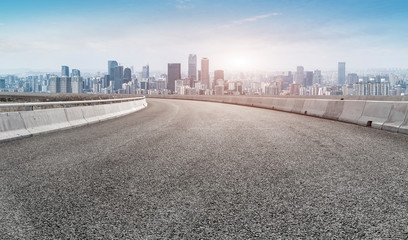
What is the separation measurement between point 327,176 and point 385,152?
3.03 meters

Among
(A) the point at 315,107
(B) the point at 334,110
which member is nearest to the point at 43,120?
(B) the point at 334,110

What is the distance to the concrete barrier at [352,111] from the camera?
47.5 feet

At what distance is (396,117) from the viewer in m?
11.9

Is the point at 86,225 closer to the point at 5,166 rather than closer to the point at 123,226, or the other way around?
the point at 123,226

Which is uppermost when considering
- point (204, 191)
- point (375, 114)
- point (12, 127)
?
point (375, 114)

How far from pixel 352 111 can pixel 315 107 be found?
4.70 metres

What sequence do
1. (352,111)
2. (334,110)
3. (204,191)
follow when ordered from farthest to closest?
(334,110) < (352,111) < (204,191)

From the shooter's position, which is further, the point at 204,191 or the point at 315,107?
the point at 315,107

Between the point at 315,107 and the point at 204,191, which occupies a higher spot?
the point at 315,107

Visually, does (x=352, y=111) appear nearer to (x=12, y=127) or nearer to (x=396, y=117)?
(x=396, y=117)

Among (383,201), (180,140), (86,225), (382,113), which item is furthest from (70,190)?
(382,113)

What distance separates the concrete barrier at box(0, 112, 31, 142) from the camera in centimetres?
997

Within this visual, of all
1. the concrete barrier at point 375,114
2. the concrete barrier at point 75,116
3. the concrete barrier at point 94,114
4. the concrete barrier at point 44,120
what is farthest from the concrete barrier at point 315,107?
the concrete barrier at point 44,120

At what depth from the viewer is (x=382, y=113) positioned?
12.8 meters
